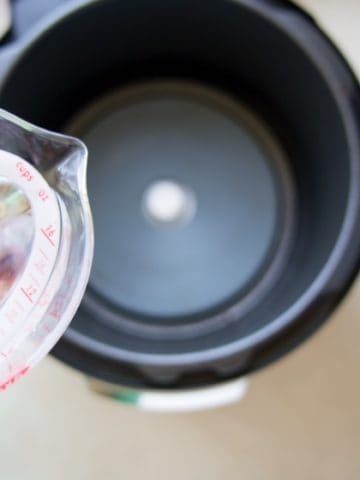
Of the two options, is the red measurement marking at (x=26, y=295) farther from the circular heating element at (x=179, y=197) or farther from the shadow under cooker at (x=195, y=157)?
the circular heating element at (x=179, y=197)

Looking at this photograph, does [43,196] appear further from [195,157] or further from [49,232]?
[195,157]

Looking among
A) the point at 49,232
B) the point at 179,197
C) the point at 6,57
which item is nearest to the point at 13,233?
Answer: the point at 49,232

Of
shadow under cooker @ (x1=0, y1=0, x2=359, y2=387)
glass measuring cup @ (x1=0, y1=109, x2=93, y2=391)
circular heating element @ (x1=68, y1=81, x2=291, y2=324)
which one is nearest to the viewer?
glass measuring cup @ (x1=0, y1=109, x2=93, y2=391)

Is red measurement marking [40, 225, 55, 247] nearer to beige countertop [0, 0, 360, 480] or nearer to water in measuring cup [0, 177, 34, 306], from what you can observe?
water in measuring cup [0, 177, 34, 306]

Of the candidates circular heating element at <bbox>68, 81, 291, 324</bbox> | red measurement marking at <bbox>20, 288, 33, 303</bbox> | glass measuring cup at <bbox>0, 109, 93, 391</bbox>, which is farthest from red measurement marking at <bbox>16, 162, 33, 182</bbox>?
circular heating element at <bbox>68, 81, 291, 324</bbox>

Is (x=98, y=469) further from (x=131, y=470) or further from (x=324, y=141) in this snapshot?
(x=324, y=141)

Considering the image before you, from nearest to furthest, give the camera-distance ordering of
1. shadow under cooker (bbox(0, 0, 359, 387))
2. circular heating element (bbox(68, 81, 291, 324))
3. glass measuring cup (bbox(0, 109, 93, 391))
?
glass measuring cup (bbox(0, 109, 93, 391)) < shadow under cooker (bbox(0, 0, 359, 387)) < circular heating element (bbox(68, 81, 291, 324))

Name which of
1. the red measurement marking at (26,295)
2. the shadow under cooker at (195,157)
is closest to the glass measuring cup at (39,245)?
the red measurement marking at (26,295)
